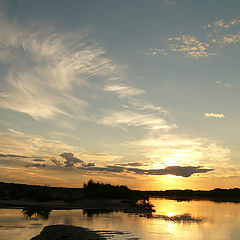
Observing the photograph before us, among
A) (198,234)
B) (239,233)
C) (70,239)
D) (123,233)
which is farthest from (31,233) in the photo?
(239,233)

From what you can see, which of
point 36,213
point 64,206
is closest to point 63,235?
point 36,213

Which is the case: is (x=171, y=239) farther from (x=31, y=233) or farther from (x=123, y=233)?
(x=31, y=233)

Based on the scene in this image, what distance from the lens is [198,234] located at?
27.5 metres

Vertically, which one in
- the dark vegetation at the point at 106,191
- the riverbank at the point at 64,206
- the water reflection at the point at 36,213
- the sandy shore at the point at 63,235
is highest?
the dark vegetation at the point at 106,191

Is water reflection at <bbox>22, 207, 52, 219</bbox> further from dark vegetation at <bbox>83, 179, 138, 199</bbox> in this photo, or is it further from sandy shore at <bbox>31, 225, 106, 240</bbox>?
dark vegetation at <bbox>83, 179, 138, 199</bbox>

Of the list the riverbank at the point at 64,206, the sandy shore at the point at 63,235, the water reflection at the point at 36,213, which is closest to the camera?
the sandy shore at the point at 63,235

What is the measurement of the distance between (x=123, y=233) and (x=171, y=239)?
417cm

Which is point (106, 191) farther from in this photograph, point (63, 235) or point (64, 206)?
point (63, 235)

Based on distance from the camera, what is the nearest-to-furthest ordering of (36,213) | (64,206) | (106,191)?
(36,213)
(64,206)
(106,191)

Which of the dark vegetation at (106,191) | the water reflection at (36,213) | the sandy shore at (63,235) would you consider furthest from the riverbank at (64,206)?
the sandy shore at (63,235)

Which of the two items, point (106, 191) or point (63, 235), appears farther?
point (106, 191)

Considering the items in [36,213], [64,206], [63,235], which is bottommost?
[63,235]

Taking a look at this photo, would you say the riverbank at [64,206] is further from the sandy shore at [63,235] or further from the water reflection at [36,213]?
the sandy shore at [63,235]

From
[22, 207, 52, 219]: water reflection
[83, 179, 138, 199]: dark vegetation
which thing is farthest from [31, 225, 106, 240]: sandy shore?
[83, 179, 138, 199]: dark vegetation
